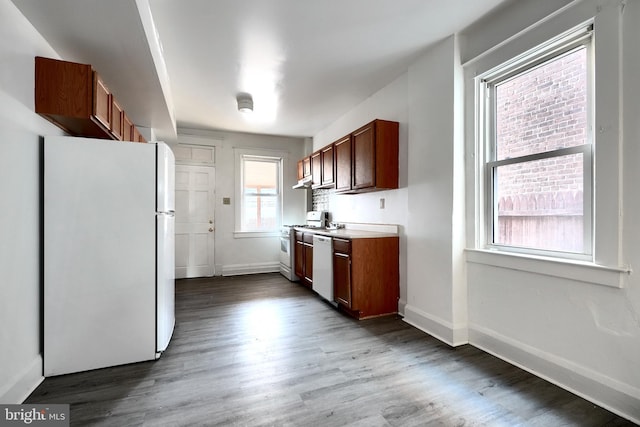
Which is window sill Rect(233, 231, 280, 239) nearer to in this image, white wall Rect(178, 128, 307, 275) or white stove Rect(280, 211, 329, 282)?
white wall Rect(178, 128, 307, 275)

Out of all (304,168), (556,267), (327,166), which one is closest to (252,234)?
(304,168)

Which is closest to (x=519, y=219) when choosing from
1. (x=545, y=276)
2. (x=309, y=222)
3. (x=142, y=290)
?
(x=545, y=276)

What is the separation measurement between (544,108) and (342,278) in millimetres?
2298

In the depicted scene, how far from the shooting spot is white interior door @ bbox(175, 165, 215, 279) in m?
5.12

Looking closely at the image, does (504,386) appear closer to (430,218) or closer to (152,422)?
(430,218)

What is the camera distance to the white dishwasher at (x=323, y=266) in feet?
11.1

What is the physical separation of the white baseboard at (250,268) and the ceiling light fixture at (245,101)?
2907 mm

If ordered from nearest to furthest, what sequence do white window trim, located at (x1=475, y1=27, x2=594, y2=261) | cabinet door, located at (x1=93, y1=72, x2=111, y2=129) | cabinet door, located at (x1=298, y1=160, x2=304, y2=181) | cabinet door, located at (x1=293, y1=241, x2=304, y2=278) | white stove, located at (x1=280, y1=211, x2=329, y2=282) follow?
white window trim, located at (x1=475, y1=27, x2=594, y2=261)
cabinet door, located at (x1=93, y1=72, x2=111, y2=129)
cabinet door, located at (x1=293, y1=241, x2=304, y2=278)
white stove, located at (x1=280, y1=211, x2=329, y2=282)
cabinet door, located at (x1=298, y1=160, x2=304, y2=181)

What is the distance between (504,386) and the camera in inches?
73.4

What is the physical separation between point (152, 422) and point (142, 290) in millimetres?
961

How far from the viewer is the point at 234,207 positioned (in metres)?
5.45

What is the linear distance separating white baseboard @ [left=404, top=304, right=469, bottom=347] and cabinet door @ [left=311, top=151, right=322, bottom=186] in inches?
93.3

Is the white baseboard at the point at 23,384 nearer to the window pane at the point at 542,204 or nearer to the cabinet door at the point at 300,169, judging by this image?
the window pane at the point at 542,204

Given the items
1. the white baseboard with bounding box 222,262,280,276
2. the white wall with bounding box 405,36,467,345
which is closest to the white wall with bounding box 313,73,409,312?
the white wall with bounding box 405,36,467,345
